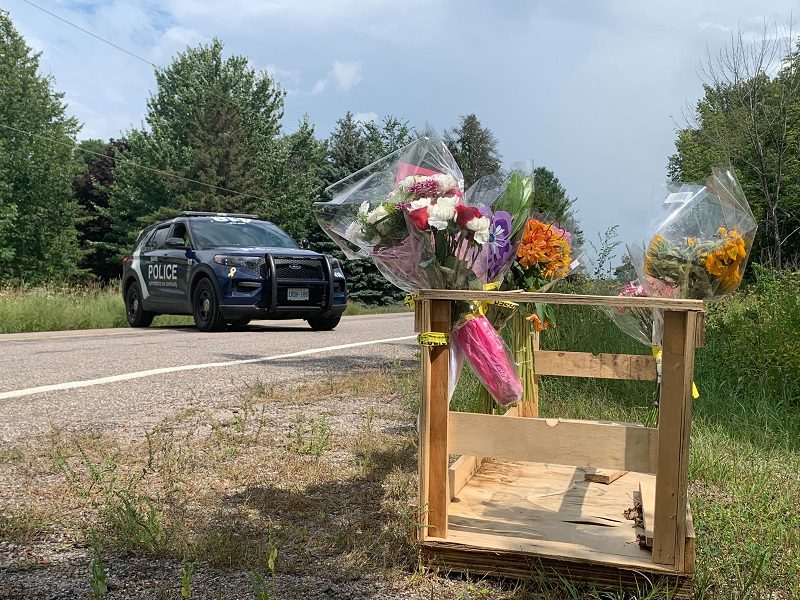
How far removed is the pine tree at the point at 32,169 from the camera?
4175cm

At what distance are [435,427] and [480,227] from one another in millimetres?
650

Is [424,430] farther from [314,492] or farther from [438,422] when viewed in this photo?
[314,492]

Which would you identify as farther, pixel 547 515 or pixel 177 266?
pixel 177 266

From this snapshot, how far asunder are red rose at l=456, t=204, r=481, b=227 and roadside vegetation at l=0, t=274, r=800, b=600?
97 centimetres

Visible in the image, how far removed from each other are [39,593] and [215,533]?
58 centimetres

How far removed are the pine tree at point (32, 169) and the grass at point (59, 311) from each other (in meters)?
27.4

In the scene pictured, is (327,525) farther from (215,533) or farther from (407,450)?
(407,450)

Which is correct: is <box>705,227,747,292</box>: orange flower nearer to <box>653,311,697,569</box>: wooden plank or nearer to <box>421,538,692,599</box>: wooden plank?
<box>653,311,697,569</box>: wooden plank

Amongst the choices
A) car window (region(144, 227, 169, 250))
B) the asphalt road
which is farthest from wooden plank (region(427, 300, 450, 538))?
car window (region(144, 227, 169, 250))

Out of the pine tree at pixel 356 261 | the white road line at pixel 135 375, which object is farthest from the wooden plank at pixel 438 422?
the pine tree at pixel 356 261

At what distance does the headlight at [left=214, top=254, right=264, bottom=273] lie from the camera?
11758mm

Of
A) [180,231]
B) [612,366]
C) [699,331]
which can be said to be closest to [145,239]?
[180,231]

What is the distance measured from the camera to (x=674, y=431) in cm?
226

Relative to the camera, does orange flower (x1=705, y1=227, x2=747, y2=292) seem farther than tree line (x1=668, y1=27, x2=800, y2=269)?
No
